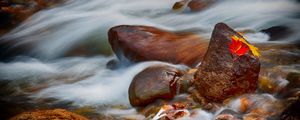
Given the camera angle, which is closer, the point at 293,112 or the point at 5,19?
the point at 293,112

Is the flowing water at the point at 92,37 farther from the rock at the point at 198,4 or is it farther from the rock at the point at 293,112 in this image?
the rock at the point at 293,112

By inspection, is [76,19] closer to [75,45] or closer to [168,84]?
[75,45]

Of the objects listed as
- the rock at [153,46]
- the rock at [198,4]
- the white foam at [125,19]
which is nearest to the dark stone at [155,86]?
the rock at [153,46]

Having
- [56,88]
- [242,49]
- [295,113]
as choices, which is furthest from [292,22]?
[56,88]

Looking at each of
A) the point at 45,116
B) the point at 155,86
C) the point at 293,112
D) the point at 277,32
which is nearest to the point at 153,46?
the point at 155,86

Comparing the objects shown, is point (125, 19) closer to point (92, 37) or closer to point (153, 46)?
point (92, 37)
